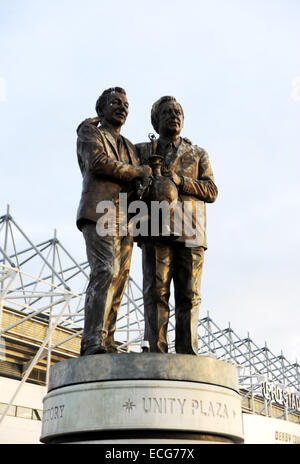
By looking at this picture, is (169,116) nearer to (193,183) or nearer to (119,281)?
(193,183)

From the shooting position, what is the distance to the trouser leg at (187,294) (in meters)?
6.57

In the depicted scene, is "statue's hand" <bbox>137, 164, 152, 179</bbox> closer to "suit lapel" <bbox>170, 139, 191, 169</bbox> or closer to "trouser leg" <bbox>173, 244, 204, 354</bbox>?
"suit lapel" <bbox>170, 139, 191, 169</bbox>

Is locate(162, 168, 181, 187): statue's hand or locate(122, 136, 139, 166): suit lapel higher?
locate(122, 136, 139, 166): suit lapel

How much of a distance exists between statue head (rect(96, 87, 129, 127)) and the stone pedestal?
277 cm

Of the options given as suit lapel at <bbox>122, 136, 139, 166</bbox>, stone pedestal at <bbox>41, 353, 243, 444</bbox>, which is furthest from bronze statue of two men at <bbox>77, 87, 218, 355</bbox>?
stone pedestal at <bbox>41, 353, 243, 444</bbox>

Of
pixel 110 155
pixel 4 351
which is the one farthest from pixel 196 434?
pixel 4 351

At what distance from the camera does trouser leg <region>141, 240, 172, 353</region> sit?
662 cm

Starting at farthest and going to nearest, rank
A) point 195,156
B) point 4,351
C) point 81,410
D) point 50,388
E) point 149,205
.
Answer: point 4,351 < point 195,156 < point 149,205 < point 50,388 < point 81,410

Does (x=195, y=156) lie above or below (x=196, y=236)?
above

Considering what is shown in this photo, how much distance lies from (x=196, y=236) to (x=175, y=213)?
369mm

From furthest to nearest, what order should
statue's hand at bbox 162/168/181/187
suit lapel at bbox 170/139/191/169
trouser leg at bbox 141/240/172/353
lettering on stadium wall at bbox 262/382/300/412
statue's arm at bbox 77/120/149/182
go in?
lettering on stadium wall at bbox 262/382/300/412 < suit lapel at bbox 170/139/191/169 < statue's hand at bbox 162/168/181/187 < trouser leg at bbox 141/240/172/353 < statue's arm at bbox 77/120/149/182

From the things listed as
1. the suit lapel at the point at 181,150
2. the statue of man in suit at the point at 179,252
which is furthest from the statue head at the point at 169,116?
the suit lapel at the point at 181,150

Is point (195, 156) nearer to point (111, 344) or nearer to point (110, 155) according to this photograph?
point (110, 155)
